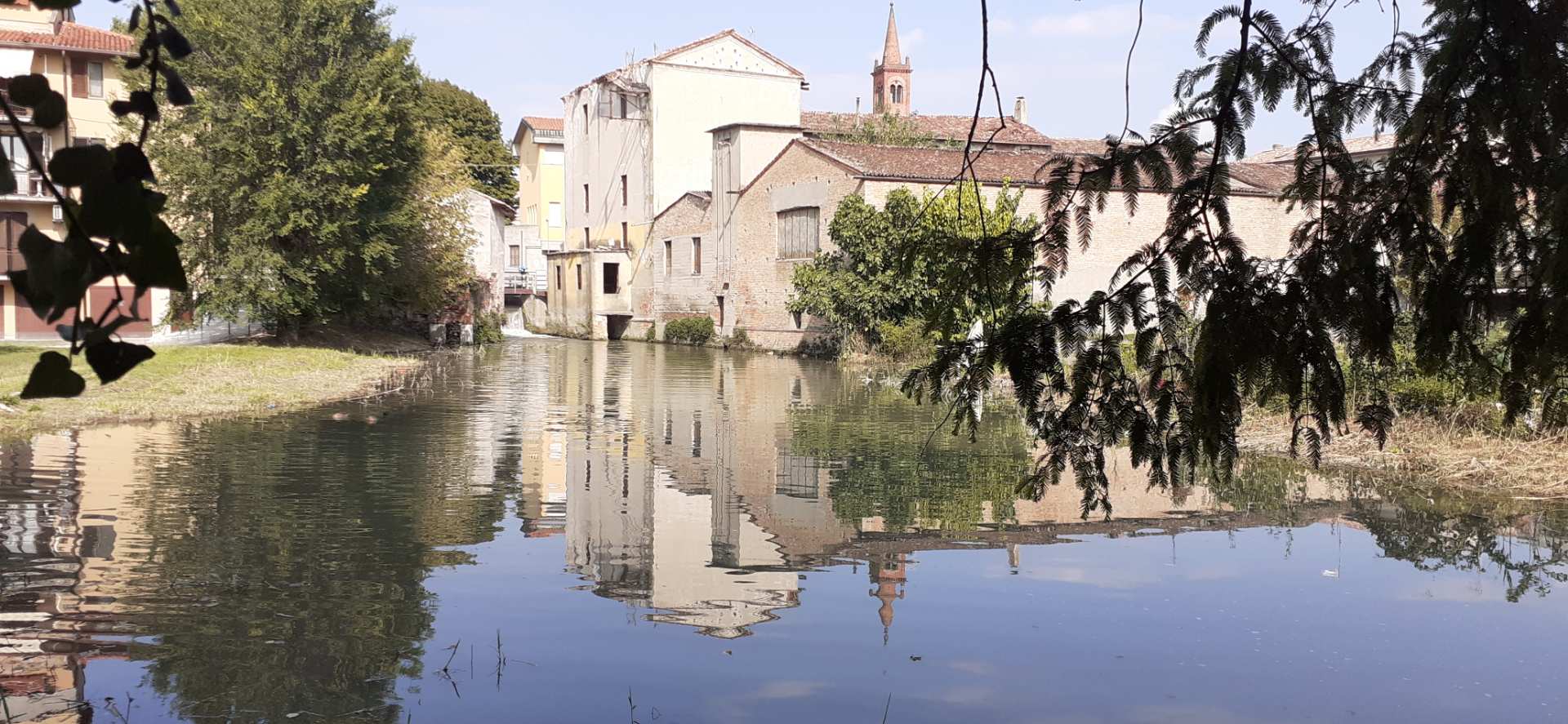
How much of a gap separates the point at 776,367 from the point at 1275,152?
38.4 m

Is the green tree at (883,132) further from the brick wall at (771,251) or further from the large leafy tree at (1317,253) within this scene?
the large leafy tree at (1317,253)

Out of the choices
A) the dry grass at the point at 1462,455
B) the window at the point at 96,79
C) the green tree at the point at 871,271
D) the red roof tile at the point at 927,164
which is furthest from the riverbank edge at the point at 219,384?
the red roof tile at the point at 927,164

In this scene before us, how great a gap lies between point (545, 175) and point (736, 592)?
56921 millimetres

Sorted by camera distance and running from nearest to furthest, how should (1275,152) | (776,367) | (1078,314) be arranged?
(1078,314), (776,367), (1275,152)

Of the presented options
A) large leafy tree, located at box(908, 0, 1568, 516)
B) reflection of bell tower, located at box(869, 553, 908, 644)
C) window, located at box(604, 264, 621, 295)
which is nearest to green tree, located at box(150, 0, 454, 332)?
window, located at box(604, 264, 621, 295)

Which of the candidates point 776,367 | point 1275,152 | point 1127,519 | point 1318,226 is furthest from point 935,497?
point 1275,152

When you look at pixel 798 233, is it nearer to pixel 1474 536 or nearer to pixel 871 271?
pixel 871 271

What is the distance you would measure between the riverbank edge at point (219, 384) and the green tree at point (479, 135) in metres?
28.7

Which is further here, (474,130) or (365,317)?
(474,130)

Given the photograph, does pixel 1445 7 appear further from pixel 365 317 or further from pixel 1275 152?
pixel 1275 152

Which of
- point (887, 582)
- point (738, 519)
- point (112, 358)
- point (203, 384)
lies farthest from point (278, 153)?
point (112, 358)

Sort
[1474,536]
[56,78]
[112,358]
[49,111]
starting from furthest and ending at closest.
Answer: [56,78], [1474,536], [49,111], [112,358]

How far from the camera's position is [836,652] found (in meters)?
6.94

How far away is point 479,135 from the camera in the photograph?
63.3 metres
